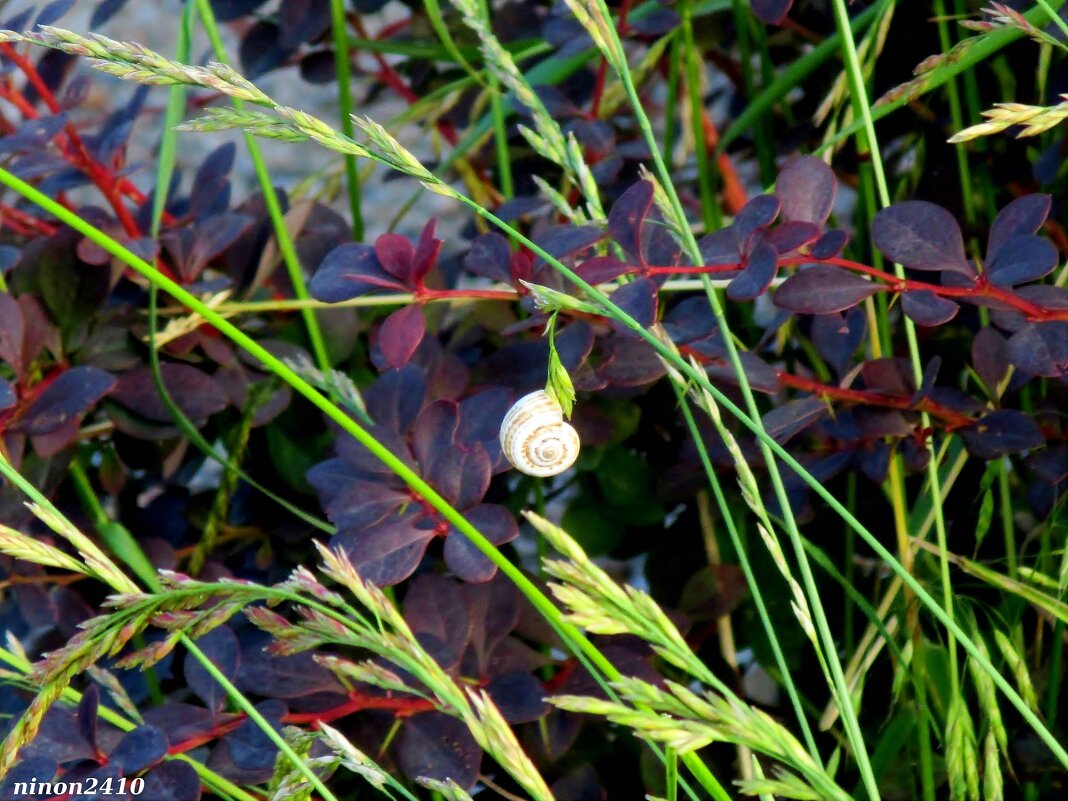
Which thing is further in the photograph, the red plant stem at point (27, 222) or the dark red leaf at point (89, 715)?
the red plant stem at point (27, 222)

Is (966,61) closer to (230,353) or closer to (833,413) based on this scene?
(833,413)

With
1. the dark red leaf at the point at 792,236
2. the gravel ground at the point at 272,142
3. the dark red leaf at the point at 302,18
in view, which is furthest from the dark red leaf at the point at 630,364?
the gravel ground at the point at 272,142

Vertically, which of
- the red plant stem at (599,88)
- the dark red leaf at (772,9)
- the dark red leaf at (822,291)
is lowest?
the dark red leaf at (822,291)

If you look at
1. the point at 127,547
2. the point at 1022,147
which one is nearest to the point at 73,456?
the point at 127,547

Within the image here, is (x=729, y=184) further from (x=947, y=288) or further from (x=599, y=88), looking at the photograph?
(x=947, y=288)

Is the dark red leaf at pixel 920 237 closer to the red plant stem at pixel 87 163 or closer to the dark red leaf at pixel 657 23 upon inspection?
the dark red leaf at pixel 657 23

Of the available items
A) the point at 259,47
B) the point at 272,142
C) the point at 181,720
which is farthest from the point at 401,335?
the point at 272,142
